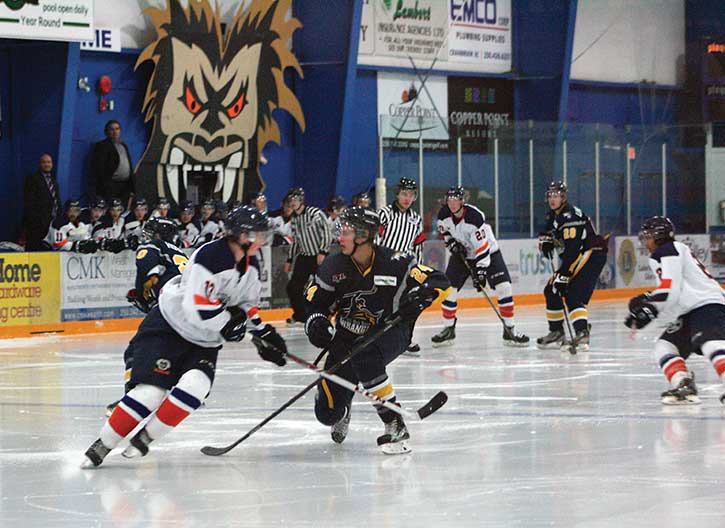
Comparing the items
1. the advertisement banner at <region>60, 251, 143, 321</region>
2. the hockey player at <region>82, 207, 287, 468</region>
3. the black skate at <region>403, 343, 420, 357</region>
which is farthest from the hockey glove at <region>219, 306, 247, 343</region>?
the advertisement banner at <region>60, 251, 143, 321</region>

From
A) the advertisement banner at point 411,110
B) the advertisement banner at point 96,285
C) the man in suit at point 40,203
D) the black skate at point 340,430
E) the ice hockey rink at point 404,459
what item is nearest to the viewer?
the ice hockey rink at point 404,459

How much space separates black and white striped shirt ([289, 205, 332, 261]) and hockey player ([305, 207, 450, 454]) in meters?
8.91

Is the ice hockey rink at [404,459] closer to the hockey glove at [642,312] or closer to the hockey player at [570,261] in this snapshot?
the hockey glove at [642,312]

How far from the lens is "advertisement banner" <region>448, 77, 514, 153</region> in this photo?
2186 cm

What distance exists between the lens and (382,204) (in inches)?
737

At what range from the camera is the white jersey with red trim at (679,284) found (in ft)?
27.3

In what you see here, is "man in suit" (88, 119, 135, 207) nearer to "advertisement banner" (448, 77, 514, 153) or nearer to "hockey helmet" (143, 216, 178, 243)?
"advertisement banner" (448, 77, 514, 153)

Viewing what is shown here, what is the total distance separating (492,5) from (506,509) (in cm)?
1776

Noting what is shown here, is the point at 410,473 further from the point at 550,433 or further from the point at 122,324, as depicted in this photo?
the point at 122,324

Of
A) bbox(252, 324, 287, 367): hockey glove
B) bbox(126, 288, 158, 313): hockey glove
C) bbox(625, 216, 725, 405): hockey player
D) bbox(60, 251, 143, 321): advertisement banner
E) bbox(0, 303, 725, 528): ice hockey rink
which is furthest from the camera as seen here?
bbox(60, 251, 143, 321): advertisement banner

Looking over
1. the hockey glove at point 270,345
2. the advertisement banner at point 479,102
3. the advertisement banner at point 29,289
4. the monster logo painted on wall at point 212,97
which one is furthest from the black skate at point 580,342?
the advertisement banner at point 479,102

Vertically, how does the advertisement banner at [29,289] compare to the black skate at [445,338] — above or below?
above

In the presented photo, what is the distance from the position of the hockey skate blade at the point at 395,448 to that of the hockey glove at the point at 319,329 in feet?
1.87

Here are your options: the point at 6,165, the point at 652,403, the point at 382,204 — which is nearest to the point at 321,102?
the point at 382,204
